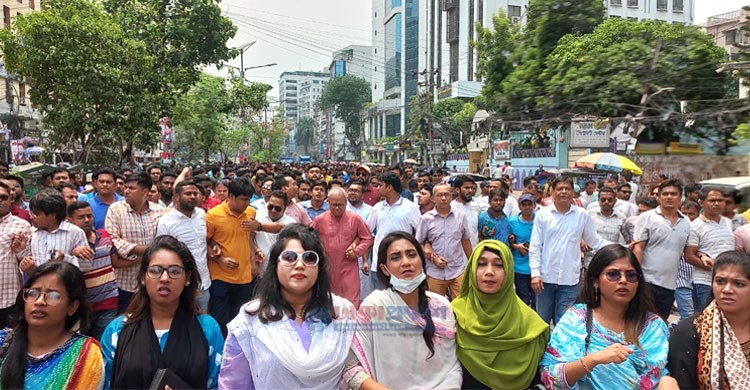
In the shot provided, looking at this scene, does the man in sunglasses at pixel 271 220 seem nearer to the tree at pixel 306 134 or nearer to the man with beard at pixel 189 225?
the man with beard at pixel 189 225

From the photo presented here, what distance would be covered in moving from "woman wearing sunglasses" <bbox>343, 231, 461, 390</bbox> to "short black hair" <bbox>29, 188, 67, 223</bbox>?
285 centimetres

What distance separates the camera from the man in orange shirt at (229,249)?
526 centimetres

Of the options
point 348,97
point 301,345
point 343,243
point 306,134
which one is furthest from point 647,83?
point 306,134

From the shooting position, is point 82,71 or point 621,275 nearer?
→ point 621,275

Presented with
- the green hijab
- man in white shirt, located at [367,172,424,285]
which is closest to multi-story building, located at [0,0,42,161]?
man in white shirt, located at [367,172,424,285]

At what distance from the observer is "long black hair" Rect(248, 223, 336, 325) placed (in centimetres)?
254

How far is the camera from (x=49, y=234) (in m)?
4.25

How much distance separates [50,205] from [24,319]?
202 centimetres

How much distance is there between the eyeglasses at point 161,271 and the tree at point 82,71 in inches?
503

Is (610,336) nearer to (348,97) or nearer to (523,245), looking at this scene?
(523,245)

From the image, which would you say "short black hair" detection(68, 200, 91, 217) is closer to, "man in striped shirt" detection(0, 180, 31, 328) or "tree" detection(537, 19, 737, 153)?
"man in striped shirt" detection(0, 180, 31, 328)

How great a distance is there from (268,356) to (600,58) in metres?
5.86

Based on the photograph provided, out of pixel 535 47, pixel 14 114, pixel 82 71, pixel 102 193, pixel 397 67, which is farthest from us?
pixel 397 67

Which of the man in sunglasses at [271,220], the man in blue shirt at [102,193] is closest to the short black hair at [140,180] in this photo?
the man in blue shirt at [102,193]
